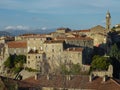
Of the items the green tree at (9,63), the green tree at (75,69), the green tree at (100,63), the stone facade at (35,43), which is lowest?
the green tree at (9,63)

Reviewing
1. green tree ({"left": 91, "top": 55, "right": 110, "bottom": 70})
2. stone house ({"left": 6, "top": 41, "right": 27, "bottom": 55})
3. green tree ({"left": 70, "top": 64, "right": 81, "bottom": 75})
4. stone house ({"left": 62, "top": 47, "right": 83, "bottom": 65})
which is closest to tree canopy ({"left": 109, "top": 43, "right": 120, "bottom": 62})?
green tree ({"left": 91, "top": 55, "right": 110, "bottom": 70})

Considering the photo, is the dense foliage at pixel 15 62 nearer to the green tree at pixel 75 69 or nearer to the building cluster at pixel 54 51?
the building cluster at pixel 54 51

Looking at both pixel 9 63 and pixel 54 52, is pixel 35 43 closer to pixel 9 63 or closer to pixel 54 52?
pixel 9 63

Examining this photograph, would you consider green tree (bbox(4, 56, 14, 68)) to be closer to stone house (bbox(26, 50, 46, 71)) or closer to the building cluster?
the building cluster

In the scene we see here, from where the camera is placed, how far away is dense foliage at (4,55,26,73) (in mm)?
68188

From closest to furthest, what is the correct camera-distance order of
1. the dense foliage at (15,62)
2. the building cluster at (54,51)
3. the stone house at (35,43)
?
the building cluster at (54,51), the dense foliage at (15,62), the stone house at (35,43)

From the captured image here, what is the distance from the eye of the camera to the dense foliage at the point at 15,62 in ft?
224

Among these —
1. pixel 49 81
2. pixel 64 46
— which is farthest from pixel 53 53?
pixel 49 81

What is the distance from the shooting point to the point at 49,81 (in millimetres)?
51438

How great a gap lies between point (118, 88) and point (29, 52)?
2383cm

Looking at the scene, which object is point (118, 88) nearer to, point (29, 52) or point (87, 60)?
point (87, 60)

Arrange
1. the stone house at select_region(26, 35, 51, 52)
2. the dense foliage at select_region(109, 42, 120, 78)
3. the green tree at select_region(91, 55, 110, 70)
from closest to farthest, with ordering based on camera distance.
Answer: the green tree at select_region(91, 55, 110, 70), the dense foliage at select_region(109, 42, 120, 78), the stone house at select_region(26, 35, 51, 52)

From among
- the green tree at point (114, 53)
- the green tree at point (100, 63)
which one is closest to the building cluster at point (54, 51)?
the green tree at point (100, 63)

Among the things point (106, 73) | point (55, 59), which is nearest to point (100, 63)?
point (106, 73)
